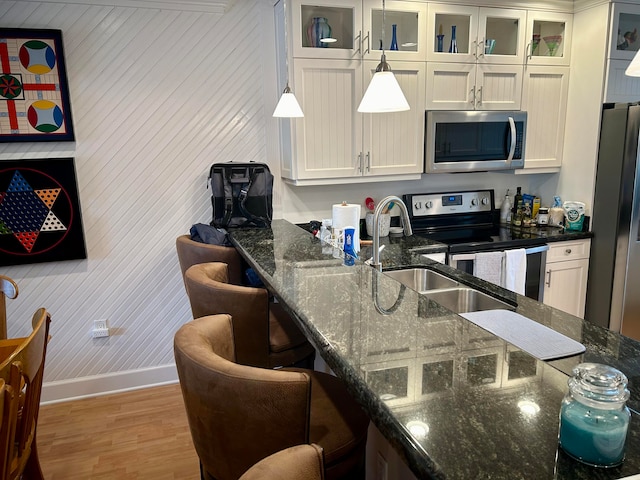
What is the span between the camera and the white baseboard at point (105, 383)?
307 centimetres

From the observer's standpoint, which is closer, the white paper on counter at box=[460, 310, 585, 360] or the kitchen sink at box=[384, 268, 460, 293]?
the white paper on counter at box=[460, 310, 585, 360]

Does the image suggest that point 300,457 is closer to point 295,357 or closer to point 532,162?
point 295,357

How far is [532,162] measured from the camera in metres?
3.56

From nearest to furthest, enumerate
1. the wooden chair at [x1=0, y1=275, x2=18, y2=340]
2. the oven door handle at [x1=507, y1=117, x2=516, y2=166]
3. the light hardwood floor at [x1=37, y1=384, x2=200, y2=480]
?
the wooden chair at [x1=0, y1=275, x2=18, y2=340] < the light hardwood floor at [x1=37, y1=384, x2=200, y2=480] < the oven door handle at [x1=507, y1=117, x2=516, y2=166]

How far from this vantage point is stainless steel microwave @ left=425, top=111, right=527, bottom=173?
3223 mm

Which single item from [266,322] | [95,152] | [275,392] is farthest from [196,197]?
[275,392]

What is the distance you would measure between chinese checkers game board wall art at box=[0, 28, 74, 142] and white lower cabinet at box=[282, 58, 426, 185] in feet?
4.64

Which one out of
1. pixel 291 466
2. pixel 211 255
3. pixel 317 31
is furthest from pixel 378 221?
pixel 317 31

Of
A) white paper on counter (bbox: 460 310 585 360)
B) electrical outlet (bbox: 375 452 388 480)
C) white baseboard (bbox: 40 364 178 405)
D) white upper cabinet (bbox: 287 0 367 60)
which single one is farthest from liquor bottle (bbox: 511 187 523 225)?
white baseboard (bbox: 40 364 178 405)

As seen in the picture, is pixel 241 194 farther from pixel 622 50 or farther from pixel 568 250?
pixel 622 50

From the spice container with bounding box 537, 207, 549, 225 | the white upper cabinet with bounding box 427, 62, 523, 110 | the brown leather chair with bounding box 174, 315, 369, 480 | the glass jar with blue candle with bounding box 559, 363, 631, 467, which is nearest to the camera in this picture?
the glass jar with blue candle with bounding box 559, 363, 631, 467

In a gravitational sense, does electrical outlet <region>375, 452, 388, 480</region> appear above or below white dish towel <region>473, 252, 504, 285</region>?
below

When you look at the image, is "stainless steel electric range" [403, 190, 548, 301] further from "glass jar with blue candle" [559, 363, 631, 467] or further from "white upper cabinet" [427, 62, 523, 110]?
"glass jar with blue candle" [559, 363, 631, 467]

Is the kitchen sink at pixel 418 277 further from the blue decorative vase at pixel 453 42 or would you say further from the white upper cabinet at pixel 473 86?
the blue decorative vase at pixel 453 42
